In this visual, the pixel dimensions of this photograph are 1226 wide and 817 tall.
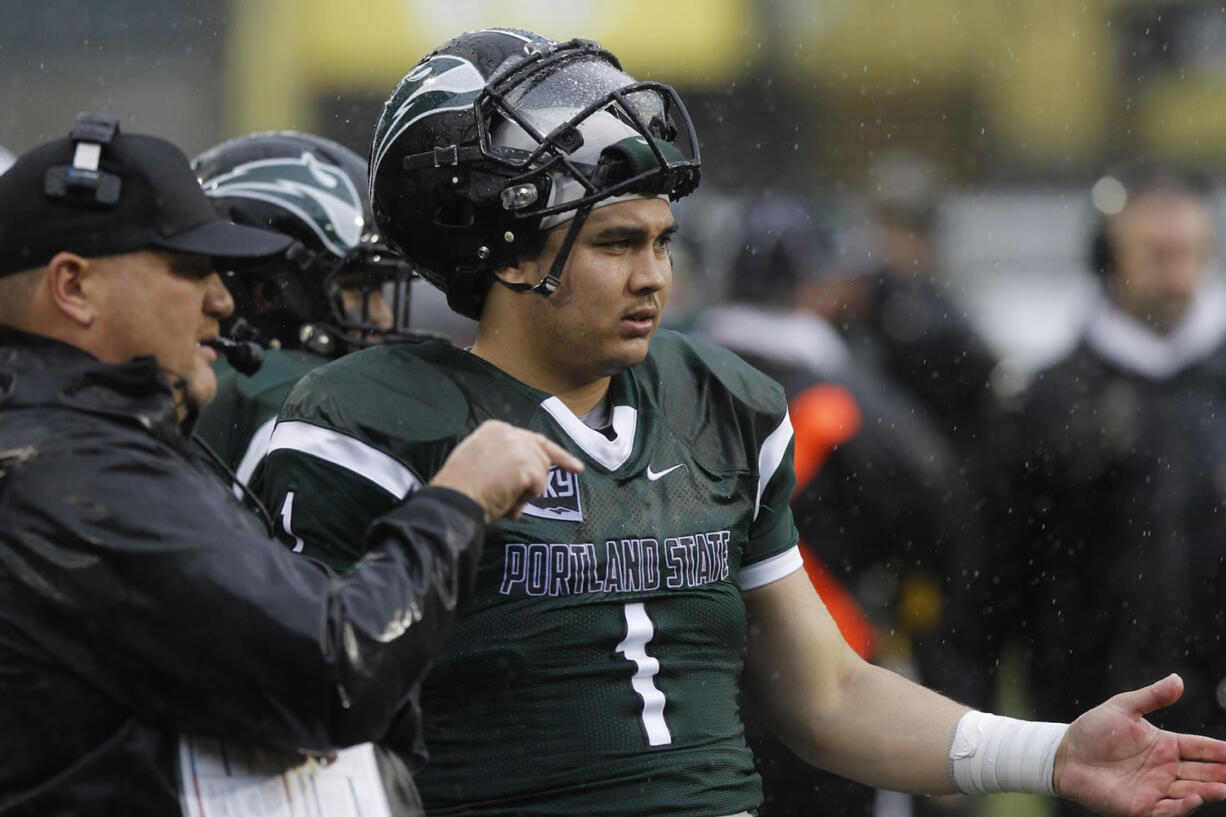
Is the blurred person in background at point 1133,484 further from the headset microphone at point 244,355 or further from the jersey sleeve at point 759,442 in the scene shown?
the headset microphone at point 244,355

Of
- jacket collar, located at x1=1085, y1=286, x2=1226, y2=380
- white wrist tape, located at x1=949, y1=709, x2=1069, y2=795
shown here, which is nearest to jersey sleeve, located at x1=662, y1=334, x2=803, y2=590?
white wrist tape, located at x1=949, y1=709, x2=1069, y2=795

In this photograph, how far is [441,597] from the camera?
2385 mm

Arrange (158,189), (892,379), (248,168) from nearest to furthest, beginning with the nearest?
1. (158,189)
2. (248,168)
3. (892,379)

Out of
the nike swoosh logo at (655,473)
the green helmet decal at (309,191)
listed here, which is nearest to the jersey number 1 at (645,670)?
the nike swoosh logo at (655,473)

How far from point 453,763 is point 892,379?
14.9ft

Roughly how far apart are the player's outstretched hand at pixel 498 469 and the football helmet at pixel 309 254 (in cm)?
189

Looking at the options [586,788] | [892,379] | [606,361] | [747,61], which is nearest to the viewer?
[586,788]

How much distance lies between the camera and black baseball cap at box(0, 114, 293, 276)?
2.43 m

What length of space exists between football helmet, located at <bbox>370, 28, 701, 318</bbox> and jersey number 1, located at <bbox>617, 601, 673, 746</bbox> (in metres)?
0.55

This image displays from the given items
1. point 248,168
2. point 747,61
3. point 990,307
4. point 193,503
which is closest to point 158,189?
point 193,503

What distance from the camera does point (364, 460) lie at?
2.92 m

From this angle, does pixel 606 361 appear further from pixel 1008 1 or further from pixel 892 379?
pixel 1008 1

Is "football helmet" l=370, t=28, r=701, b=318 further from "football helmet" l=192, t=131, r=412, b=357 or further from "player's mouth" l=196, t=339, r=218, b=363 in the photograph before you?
"football helmet" l=192, t=131, r=412, b=357

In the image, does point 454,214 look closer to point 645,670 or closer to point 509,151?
point 509,151
